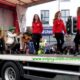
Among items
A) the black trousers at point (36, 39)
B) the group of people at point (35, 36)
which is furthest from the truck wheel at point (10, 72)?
the black trousers at point (36, 39)

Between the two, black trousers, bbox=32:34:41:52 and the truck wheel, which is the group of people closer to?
black trousers, bbox=32:34:41:52

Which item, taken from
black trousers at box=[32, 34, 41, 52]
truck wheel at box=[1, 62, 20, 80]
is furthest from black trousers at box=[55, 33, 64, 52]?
truck wheel at box=[1, 62, 20, 80]

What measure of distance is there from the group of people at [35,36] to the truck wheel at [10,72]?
31.5 inches

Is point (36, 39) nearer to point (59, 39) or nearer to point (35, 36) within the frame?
point (35, 36)

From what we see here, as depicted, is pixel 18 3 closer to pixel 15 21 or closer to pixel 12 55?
pixel 15 21

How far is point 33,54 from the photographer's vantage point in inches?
402

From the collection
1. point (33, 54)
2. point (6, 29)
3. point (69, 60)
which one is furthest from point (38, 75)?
point (6, 29)

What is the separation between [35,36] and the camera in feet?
35.7

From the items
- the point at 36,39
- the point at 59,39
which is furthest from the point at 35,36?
the point at 59,39

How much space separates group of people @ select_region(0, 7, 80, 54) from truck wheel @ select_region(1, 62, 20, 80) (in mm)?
800

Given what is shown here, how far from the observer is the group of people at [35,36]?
1038cm

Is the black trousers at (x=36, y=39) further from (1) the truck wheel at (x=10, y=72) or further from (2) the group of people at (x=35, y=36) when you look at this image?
(1) the truck wheel at (x=10, y=72)

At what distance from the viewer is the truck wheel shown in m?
10.3

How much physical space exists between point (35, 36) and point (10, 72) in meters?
1.34
